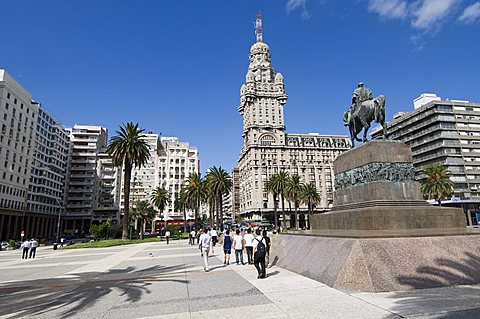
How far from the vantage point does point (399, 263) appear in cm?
792

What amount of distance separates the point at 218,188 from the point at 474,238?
170 ft

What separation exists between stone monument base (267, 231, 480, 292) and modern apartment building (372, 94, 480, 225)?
2599 inches

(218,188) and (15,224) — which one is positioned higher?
(218,188)

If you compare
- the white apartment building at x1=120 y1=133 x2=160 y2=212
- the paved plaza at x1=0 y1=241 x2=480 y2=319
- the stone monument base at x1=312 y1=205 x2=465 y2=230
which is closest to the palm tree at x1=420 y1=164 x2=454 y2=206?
the stone monument base at x1=312 y1=205 x2=465 y2=230

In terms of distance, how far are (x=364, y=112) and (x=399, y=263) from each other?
947 centimetres

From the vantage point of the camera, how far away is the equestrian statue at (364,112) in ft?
48.9

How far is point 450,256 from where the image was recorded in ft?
27.3

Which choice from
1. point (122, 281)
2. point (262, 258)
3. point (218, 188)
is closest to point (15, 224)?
point (218, 188)

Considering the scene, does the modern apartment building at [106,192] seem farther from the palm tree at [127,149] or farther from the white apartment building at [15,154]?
the palm tree at [127,149]

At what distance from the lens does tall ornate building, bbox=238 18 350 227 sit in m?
94.8

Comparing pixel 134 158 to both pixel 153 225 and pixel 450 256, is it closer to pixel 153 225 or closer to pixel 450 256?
pixel 450 256

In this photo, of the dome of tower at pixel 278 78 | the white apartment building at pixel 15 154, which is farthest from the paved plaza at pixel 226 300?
the dome of tower at pixel 278 78

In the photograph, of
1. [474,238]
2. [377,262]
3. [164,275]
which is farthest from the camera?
[164,275]

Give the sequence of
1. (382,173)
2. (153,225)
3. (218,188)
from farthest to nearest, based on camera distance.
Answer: (153,225) < (218,188) < (382,173)
